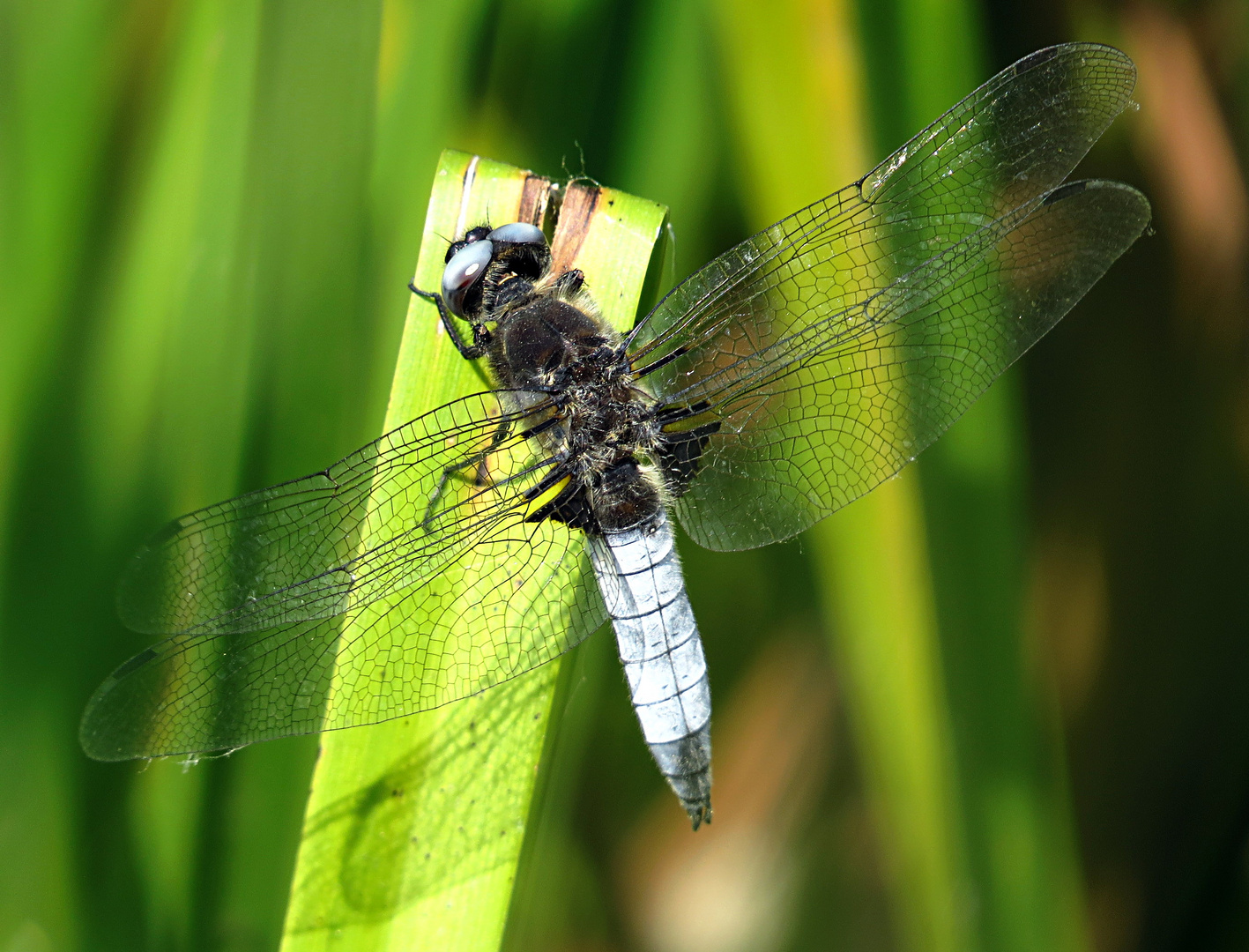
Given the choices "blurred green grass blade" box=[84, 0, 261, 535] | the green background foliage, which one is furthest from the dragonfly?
"blurred green grass blade" box=[84, 0, 261, 535]

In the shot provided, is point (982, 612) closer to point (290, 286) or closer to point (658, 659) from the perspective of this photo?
point (658, 659)

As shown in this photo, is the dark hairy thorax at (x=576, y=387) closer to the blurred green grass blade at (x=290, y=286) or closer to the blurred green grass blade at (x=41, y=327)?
the blurred green grass blade at (x=290, y=286)

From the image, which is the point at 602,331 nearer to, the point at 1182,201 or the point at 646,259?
the point at 646,259

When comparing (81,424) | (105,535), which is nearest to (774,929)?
(105,535)

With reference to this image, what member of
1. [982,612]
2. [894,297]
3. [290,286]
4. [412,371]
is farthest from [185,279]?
[982,612]

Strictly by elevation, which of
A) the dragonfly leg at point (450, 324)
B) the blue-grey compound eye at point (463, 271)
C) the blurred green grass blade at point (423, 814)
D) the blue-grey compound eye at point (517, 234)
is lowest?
the blurred green grass blade at point (423, 814)

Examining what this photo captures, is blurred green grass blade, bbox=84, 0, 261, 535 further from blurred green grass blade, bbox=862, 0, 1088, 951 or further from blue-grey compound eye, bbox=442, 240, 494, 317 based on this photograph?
blurred green grass blade, bbox=862, 0, 1088, 951

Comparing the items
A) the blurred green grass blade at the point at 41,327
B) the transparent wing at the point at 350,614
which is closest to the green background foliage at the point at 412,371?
the blurred green grass blade at the point at 41,327
